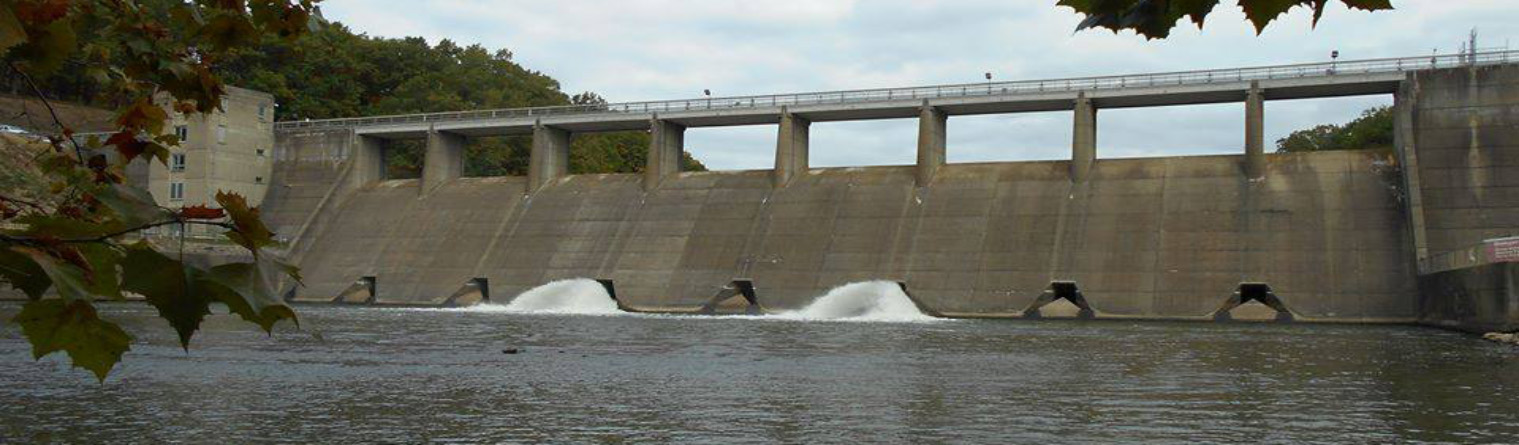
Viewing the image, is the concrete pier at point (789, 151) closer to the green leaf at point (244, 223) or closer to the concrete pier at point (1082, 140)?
the concrete pier at point (1082, 140)

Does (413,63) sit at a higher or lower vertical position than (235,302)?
higher

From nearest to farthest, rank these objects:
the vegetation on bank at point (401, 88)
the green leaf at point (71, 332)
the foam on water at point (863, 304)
Answer: the green leaf at point (71, 332), the foam on water at point (863, 304), the vegetation on bank at point (401, 88)

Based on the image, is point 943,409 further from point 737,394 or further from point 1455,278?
point 1455,278

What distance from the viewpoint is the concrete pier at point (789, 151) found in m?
60.7

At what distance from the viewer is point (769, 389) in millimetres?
21516

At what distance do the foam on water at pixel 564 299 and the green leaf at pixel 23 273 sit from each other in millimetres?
50474

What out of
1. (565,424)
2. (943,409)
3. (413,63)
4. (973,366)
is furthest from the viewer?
(413,63)

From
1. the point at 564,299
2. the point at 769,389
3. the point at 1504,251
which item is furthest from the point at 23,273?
the point at 564,299

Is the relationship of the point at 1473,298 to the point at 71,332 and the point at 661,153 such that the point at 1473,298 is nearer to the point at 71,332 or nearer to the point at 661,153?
the point at 661,153

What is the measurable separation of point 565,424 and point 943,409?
5346 millimetres

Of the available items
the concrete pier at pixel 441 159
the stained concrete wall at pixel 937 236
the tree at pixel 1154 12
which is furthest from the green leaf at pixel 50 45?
the concrete pier at pixel 441 159

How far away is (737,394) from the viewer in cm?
2070

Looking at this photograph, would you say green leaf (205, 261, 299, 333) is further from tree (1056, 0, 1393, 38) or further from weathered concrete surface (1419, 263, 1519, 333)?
weathered concrete surface (1419, 263, 1519, 333)

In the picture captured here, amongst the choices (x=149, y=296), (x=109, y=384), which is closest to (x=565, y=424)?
(x=109, y=384)
